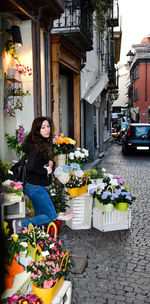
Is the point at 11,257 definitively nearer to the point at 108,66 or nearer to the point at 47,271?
the point at 47,271

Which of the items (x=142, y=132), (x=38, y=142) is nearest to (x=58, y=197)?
(x=38, y=142)

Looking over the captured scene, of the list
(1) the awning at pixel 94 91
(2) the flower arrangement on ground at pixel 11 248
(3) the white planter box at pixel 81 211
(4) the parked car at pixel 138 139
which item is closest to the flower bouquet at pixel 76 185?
(3) the white planter box at pixel 81 211

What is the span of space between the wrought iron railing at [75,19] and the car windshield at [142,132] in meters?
7.73

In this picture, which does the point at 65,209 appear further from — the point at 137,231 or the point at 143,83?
the point at 143,83

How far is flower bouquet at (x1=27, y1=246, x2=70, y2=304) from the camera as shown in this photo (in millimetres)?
2760

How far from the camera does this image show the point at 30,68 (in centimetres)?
626

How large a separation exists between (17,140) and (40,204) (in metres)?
1.76

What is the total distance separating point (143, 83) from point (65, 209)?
41516 millimetres

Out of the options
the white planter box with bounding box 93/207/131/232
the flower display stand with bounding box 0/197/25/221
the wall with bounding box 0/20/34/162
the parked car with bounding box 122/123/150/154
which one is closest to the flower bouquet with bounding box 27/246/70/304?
the flower display stand with bounding box 0/197/25/221

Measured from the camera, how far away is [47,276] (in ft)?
9.14

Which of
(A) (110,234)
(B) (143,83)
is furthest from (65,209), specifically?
(B) (143,83)

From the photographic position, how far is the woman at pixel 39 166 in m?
4.44

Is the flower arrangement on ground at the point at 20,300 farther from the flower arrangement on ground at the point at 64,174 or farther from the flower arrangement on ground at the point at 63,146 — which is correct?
the flower arrangement on ground at the point at 63,146

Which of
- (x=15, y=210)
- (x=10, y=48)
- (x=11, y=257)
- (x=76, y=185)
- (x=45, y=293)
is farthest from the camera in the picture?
(x=10, y=48)
